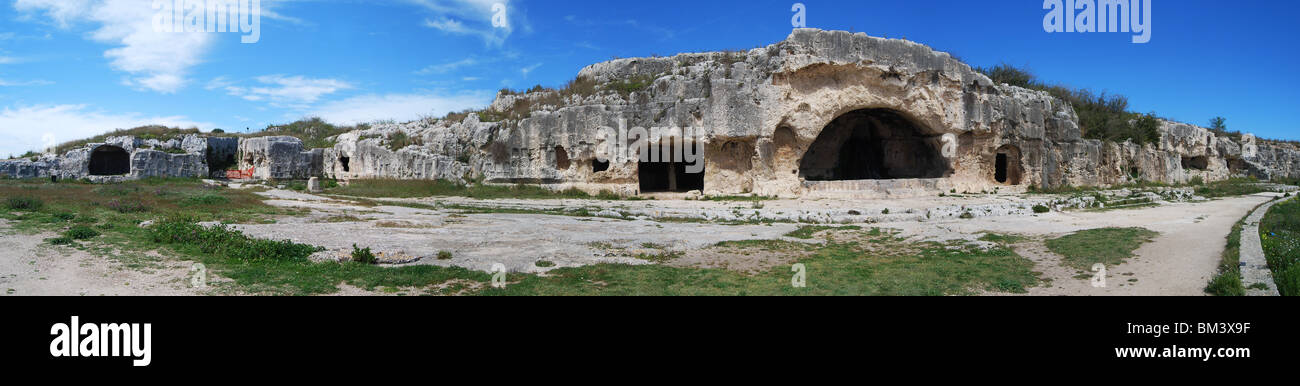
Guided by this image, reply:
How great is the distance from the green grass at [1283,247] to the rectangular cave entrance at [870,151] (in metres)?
16.1

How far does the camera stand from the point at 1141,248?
10.8m

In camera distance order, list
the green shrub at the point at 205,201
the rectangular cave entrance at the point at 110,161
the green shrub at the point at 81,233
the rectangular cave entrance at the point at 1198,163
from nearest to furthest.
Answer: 1. the green shrub at the point at 81,233
2. the green shrub at the point at 205,201
3. the rectangular cave entrance at the point at 110,161
4. the rectangular cave entrance at the point at 1198,163

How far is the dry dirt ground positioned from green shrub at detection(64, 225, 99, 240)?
0.38m

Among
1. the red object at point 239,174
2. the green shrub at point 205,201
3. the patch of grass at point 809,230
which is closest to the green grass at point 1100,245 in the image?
the patch of grass at point 809,230

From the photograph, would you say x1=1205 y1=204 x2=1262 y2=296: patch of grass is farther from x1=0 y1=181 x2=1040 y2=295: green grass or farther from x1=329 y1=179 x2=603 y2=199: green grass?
x1=329 y1=179 x2=603 y2=199: green grass

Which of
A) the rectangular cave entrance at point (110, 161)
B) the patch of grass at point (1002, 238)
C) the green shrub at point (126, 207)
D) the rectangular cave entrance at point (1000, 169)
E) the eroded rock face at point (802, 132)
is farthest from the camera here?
the rectangular cave entrance at point (110, 161)

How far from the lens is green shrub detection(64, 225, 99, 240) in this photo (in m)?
10.1

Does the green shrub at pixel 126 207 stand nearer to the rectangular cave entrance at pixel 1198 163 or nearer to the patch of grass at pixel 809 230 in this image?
the patch of grass at pixel 809 230

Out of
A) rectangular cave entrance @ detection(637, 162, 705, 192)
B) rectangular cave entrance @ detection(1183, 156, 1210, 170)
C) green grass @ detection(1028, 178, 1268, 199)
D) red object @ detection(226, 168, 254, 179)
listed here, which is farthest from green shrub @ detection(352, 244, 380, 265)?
rectangular cave entrance @ detection(1183, 156, 1210, 170)

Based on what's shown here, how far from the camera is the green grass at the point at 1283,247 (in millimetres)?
6500

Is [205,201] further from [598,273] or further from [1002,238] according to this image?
[1002,238]
